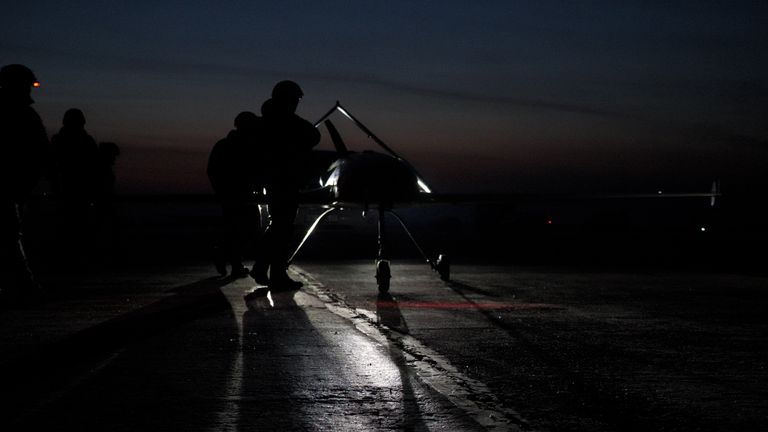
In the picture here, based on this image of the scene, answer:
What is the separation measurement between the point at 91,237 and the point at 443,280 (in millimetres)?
8581

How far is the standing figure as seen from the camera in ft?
48.2

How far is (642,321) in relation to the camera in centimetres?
802

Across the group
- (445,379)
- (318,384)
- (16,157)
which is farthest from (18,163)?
(445,379)

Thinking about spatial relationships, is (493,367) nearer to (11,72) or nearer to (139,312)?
(139,312)

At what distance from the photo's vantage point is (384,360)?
5766 millimetres

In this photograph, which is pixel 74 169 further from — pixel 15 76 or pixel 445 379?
pixel 445 379

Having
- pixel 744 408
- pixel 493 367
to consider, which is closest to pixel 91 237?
pixel 493 367

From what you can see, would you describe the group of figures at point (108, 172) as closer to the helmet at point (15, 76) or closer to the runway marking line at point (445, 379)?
the helmet at point (15, 76)

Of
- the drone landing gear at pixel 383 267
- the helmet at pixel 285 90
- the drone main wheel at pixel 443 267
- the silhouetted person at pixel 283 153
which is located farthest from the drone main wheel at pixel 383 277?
the helmet at pixel 285 90

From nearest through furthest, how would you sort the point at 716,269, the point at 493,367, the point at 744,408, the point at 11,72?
the point at 744,408 < the point at 493,367 < the point at 11,72 < the point at 716,269

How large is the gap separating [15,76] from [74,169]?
4.97 meters

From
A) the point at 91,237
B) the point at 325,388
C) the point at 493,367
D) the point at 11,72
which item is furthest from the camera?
the point at 91,237

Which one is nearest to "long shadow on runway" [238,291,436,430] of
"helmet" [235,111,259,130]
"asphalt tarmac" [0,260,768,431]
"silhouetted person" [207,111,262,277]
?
"asphalt tarmac" [0,260,768,431]

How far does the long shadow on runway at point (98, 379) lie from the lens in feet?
13.7
